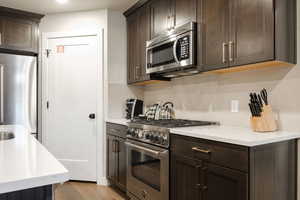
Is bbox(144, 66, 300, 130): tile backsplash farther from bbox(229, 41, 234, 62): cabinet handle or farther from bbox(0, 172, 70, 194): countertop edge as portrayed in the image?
bbox(0, 172, 70, 194): countertop edge

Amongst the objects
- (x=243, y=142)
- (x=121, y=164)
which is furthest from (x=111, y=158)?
(x=243, y=142)

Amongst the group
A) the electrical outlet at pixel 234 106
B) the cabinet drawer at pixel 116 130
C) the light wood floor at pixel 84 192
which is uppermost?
the electrical outlet at pixel 234 106

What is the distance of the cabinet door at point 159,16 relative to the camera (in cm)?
273

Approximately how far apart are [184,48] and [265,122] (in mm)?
1023

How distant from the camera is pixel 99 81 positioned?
353 centimetres

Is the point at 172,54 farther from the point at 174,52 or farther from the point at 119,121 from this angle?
the point at 119,121

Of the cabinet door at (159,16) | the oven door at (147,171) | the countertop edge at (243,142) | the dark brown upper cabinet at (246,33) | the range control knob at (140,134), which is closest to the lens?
the countertop edge at (243,142)

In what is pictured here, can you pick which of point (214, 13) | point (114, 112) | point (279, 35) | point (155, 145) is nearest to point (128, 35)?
point (114, 112)

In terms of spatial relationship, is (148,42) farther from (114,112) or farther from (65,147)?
(65,147)

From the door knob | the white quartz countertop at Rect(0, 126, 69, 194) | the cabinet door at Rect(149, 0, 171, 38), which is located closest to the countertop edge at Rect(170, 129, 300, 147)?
the white quartz countertop at Rect(0, 126, 69, 194)

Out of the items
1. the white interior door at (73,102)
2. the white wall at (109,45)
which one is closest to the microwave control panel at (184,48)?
the white wall at (109,45)

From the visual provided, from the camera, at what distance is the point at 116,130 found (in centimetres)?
312

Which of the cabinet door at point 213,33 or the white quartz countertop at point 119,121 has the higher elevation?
the cabinet door at point 213,33

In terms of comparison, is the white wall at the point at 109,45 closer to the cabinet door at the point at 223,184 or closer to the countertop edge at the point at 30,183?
the cabinet door at the point at 223,184
